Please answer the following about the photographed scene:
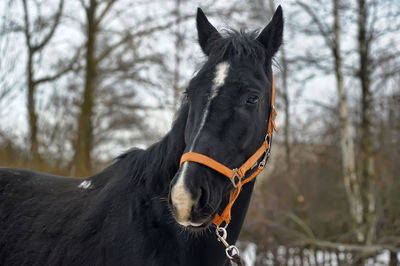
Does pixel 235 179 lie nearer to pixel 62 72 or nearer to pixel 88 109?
pixel 88 109

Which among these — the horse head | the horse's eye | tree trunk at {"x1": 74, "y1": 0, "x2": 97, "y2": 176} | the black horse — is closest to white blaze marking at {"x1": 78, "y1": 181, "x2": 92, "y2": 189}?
the black horse

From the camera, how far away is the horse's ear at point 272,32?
273cm

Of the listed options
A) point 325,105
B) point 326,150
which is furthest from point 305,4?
point 326,150

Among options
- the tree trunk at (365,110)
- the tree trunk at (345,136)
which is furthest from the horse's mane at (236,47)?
the tree trunk at (345,136)

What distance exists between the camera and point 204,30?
2.89 meters

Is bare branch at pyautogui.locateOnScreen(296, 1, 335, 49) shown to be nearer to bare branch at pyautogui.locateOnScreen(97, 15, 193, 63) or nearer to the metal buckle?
bare branch at pyautogui.locateOnScreen(97, 15, 193, 63)

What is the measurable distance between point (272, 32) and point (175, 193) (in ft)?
4.81

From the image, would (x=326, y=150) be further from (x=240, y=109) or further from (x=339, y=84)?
(x=240, y=109)

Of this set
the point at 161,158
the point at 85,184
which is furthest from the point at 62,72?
the point at 161,158

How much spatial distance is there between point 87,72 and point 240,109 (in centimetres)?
918

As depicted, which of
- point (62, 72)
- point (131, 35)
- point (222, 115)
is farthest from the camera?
point (131, 35)

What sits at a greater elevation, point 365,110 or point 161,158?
point 365,110

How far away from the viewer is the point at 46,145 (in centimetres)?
990

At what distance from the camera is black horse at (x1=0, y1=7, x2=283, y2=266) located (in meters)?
2.18
